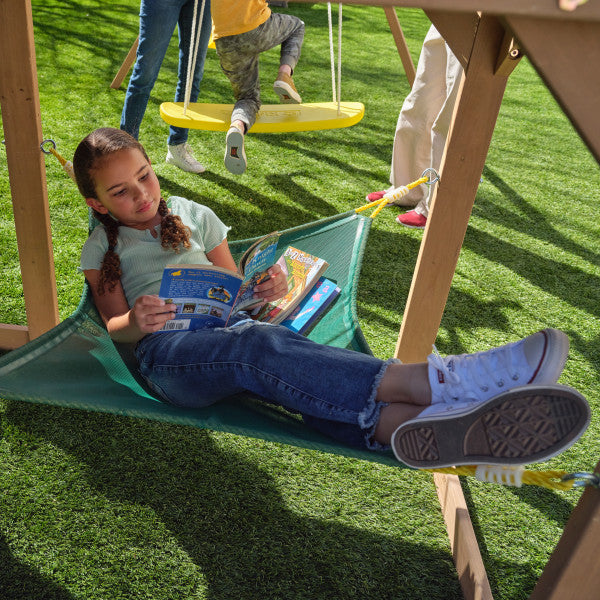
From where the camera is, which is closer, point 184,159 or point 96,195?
point 96,195

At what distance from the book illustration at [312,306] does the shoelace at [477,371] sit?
515mm

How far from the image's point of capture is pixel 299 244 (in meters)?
1.99

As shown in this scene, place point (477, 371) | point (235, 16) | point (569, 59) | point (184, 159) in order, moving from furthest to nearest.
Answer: point (184, 159)
point (235, 16)
point (477, 371)
point (569, 59)

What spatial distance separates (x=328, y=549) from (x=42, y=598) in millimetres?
618

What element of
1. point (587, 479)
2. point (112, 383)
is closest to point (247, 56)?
point (112, 383)

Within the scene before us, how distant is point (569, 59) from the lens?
829 millimetres

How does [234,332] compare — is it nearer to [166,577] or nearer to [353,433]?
[353,433]

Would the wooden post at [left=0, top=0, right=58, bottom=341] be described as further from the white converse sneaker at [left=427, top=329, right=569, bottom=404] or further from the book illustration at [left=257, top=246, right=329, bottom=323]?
the white converse sneaker at [left=427, top=329, right=569, bottom=404]

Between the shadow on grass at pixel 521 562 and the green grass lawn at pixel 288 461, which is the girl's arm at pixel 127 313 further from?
the shadow on grass at pixel 521 562

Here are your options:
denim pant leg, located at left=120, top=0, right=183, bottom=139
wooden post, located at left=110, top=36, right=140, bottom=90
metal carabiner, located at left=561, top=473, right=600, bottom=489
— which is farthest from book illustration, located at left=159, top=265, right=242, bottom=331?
wooden post, located at left=110, top=36, right=140, bottom=90

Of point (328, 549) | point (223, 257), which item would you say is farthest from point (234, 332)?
point (328, 549)

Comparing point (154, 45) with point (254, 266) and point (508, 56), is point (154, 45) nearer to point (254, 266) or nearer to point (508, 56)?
point (254, 266)

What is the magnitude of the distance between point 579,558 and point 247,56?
94.2 inches

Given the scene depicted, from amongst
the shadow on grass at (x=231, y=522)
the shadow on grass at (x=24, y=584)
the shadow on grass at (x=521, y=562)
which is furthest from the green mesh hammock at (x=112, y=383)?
the shadow on grass at (x=521, y=562)
